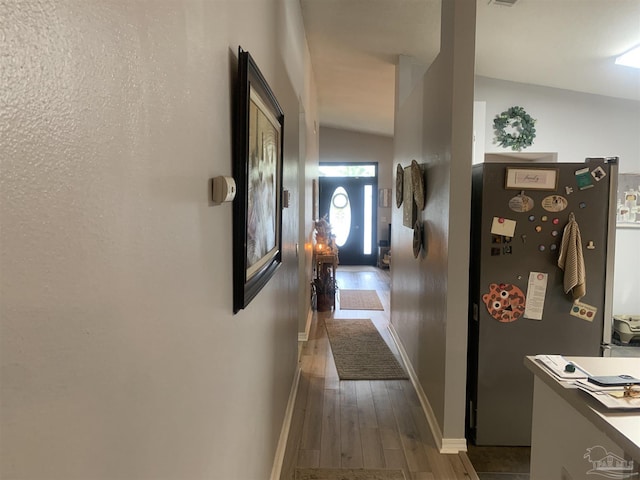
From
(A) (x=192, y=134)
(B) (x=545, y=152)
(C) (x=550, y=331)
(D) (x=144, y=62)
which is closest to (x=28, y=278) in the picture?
(D) (x=144, y=62)

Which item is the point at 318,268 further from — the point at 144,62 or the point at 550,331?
the point at 144,62

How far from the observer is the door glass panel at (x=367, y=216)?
32.4ft

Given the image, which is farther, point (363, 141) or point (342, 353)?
point (363, 141)

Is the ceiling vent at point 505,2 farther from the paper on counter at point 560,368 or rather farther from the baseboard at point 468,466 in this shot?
the baseboard at point 468,466

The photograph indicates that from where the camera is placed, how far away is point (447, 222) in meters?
2.60

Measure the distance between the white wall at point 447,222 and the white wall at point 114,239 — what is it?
164cm

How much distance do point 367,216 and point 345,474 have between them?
7.83 meters

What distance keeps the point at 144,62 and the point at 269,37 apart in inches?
57.2

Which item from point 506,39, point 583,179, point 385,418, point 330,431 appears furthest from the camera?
point 506,39

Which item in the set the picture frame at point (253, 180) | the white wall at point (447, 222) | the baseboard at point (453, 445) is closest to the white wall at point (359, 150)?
the white wall at point (447, 222)

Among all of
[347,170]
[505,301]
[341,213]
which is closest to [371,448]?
[505,301]

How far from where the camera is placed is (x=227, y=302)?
1.25m

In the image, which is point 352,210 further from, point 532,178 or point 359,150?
point 532,178

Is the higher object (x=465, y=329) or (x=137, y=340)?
(x=137, y=340)
